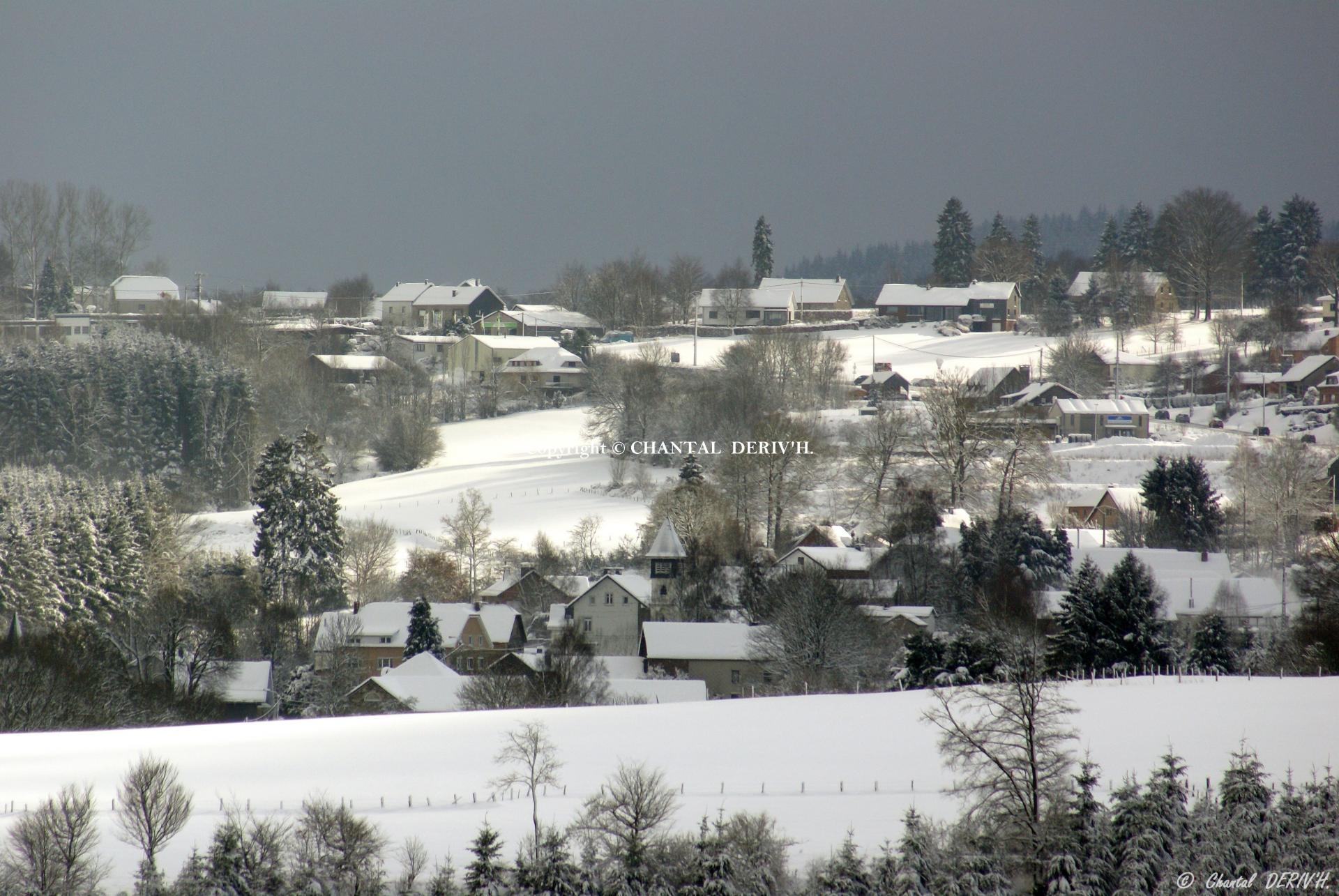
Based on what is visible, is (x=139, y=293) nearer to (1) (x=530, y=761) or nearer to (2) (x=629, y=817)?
(1) (x=530, y=761)

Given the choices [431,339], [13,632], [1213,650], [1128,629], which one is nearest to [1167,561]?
[1213,650]

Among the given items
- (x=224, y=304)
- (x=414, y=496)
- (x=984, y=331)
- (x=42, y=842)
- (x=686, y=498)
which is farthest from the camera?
(x=224, y=304)

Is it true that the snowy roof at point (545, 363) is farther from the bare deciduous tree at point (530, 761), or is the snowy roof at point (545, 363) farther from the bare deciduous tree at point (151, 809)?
the bare deciduous tree at point (151, 809)

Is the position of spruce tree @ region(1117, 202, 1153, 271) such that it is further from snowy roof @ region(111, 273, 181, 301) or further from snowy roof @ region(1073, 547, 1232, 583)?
snowy roof @ region(111, 273, 181, 301)

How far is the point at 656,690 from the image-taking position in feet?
100

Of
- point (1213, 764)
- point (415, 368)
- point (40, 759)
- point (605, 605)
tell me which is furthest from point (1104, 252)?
point (40, 759)

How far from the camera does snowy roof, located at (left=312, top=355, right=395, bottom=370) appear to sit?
231 feet

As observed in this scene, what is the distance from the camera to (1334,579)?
34.7 m

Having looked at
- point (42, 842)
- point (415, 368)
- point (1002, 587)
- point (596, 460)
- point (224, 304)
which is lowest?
point (42, 842)

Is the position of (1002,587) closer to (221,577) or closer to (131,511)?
(221,577)

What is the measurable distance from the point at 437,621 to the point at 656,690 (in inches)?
316

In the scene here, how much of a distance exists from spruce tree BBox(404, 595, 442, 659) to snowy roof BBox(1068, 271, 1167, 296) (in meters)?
54.2

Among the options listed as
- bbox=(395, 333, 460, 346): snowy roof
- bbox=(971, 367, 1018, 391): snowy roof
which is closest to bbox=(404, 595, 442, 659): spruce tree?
bbox=(971, 367, 1018, 391): snowy roof

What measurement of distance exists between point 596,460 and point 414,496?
26.8 ft
